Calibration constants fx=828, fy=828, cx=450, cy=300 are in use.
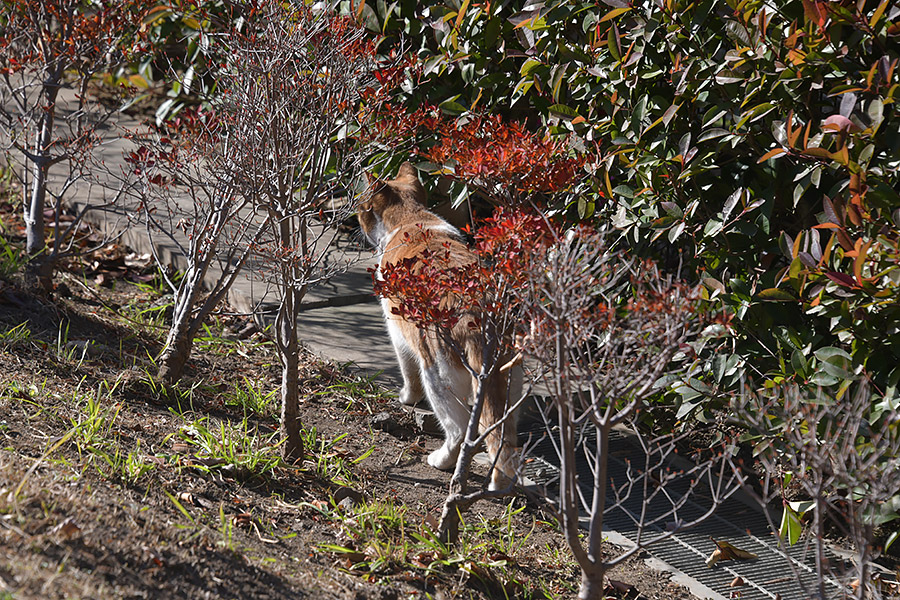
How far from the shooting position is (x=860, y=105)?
2998 mm

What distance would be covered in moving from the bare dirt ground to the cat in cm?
23

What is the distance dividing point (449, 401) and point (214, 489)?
1154mm

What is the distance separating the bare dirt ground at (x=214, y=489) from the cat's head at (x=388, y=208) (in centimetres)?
86

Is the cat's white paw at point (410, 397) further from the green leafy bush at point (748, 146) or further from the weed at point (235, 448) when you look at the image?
the green leafy bush at point (748, 146)

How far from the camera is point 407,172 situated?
517cm

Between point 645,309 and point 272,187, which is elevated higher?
point 272,187

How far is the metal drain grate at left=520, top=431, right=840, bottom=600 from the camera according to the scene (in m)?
3.44

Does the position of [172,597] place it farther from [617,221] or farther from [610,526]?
[617,221]

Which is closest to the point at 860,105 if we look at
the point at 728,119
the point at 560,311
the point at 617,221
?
the point at 728,119

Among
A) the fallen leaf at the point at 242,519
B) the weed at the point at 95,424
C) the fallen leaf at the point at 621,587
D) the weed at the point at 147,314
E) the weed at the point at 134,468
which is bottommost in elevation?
the fallen leaf at the point at 621,587

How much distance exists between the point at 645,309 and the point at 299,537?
1.63 metres

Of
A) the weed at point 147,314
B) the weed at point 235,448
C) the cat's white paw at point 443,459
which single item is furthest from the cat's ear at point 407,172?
the weed at point 235,448

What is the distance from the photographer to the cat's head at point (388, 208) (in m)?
4.76

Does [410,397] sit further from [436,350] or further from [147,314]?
[147,314]
